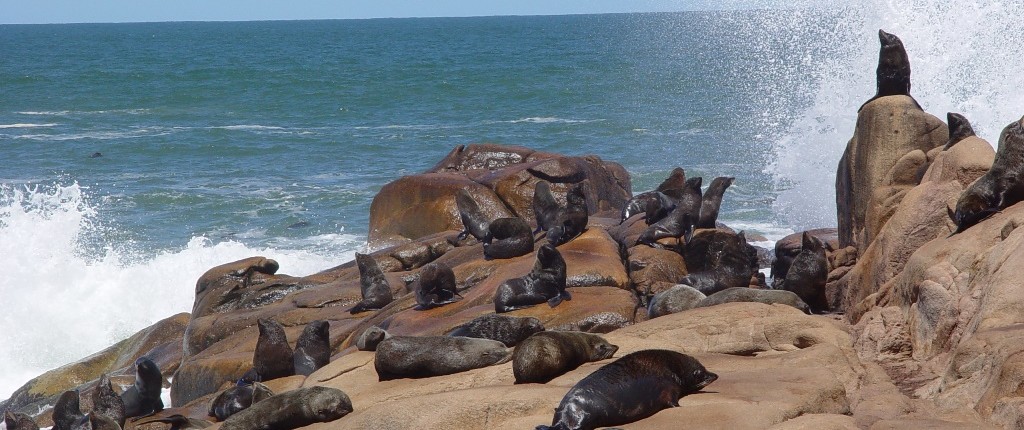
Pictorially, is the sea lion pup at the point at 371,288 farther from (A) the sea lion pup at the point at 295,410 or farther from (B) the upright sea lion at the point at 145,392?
(A) the sea lion pup at the point at 295,410

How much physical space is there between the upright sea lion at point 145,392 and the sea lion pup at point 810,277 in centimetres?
647

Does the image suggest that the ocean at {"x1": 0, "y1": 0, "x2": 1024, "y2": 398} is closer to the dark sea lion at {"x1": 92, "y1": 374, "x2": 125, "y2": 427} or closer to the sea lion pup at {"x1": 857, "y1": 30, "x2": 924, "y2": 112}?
the dark sea lion at {"x1": 92, "y1": 374, "x2": 125, "y2": 427}

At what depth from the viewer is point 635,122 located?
40.2 metres

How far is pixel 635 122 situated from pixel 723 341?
3257 cm

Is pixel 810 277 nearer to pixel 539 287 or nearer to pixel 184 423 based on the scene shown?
pixel 539 287

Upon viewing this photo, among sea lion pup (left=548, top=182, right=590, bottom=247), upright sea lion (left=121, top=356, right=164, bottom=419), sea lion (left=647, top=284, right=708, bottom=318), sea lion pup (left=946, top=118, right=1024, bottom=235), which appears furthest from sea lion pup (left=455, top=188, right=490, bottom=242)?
sea lion pup (left=946, top=118, right=1024, bottom=235)

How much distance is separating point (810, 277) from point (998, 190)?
315cm

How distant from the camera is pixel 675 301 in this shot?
392 inches

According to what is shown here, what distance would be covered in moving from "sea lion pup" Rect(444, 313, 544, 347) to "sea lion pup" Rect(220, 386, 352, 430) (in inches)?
70.7

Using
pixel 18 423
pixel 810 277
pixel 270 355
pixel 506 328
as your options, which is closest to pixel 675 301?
pixel 506 328

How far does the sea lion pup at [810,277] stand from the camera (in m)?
11.3

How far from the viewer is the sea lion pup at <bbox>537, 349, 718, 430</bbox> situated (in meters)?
5.97

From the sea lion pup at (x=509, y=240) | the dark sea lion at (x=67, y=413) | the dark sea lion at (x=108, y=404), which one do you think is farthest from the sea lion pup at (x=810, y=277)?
the dark sea lion at (x=67, y=413)

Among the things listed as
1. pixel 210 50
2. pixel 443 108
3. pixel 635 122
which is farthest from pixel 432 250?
pixel 210 50
